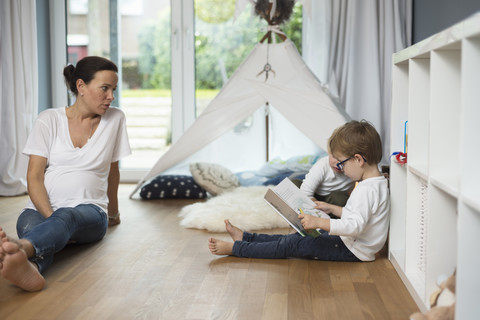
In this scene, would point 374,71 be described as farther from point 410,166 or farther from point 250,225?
point 410,166

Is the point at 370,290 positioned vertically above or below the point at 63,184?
below

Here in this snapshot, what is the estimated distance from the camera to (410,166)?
1.89m

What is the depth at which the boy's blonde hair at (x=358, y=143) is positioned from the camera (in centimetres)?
208

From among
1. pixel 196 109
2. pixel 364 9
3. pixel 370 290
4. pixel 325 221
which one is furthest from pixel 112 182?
pixel 364 9

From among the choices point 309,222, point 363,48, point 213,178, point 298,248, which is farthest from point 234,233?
point 363,48

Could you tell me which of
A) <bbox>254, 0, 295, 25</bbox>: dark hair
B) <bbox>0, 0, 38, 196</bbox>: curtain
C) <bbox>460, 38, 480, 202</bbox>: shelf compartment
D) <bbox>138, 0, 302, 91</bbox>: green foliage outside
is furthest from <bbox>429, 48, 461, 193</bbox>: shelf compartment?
<bbox>0, 0, 38, 196</bbox>: curtain

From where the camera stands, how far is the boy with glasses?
201 centimetres

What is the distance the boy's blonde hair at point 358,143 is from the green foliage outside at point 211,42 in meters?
2.39

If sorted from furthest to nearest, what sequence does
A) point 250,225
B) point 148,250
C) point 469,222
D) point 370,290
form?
point 250,225 → point 148,250 → point 370,290 → point 469,222

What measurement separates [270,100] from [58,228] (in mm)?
1728

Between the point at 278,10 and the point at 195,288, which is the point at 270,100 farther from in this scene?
the point at 195,288

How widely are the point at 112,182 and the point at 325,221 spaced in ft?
3.96

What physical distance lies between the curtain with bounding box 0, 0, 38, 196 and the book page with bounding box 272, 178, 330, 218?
2.42 metres

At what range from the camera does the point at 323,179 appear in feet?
8.42
